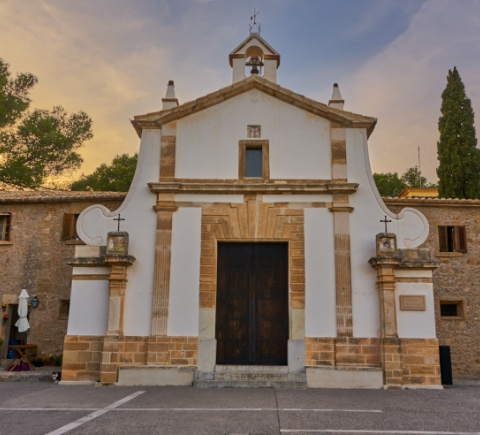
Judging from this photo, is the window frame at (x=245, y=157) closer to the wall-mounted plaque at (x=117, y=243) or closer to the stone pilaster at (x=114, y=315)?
the wall-mounted plaque at (x=117, y=243)

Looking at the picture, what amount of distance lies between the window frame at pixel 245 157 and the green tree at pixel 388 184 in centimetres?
2118

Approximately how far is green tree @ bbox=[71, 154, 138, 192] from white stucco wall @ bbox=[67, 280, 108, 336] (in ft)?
55.7

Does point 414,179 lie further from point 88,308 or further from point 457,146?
point 88,308

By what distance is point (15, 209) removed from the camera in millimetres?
18359

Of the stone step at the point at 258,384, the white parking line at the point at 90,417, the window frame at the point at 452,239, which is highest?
the window frame at the point at 452,239

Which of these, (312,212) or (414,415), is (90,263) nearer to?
(312,212)

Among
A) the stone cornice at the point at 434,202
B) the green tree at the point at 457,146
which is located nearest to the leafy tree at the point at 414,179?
the green tree at the point at 457,146

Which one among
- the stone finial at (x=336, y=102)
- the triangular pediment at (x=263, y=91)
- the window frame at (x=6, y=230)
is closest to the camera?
the triangular pediment at (x=263, y=91)

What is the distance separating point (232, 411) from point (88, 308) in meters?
5.74

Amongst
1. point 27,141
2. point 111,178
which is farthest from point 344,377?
point 111,178

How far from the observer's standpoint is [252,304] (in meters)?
12.8

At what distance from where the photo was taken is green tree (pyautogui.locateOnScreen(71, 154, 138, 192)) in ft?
96.7

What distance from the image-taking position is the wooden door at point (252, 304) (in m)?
12.5

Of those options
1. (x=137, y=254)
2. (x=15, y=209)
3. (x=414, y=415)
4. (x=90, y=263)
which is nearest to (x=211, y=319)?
(x=137, y=254)
